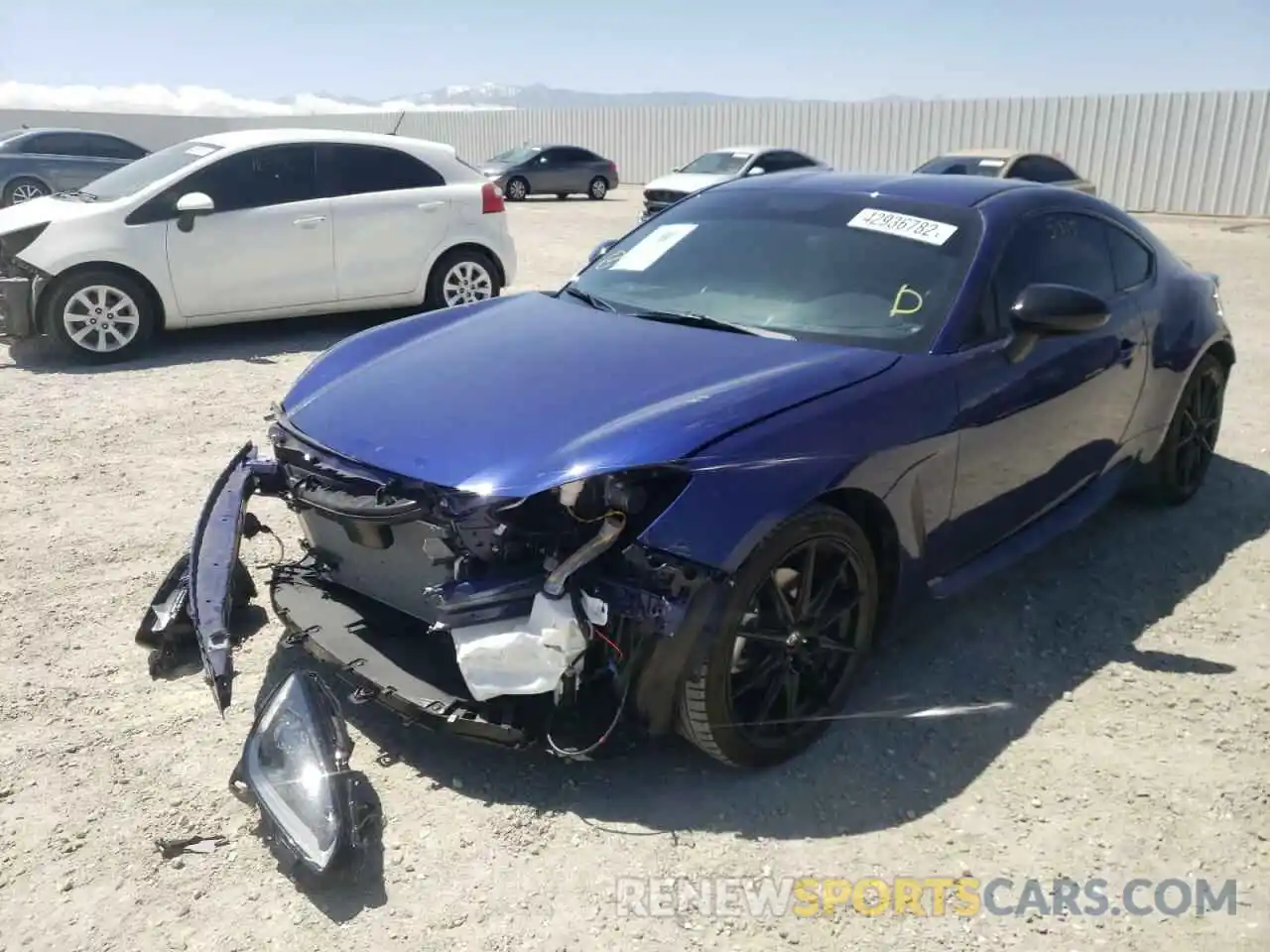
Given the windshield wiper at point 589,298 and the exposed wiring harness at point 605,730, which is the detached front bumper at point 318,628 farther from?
the windshield wiper at point 589,298

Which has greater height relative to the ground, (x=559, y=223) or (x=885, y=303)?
(x=885, y=303)

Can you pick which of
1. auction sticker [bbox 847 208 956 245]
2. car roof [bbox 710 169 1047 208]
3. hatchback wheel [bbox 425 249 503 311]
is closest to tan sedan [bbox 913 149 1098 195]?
hatchback wheel [bbox 425 249 503 311]

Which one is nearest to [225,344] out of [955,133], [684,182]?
[684,182]

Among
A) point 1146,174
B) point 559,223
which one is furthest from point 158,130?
point 1146,174

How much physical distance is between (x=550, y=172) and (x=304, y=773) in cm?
2423

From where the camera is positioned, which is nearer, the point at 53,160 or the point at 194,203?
the point at 194,203

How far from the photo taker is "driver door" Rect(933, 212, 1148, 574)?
134 inches

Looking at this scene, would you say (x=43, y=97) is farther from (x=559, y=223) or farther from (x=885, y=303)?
(x=885, y=303)

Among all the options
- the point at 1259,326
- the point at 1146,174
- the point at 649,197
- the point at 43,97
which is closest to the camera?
the point at 1259,326

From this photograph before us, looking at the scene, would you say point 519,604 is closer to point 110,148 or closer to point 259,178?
point 259,178

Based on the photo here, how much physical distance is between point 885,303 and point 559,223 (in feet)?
53.3

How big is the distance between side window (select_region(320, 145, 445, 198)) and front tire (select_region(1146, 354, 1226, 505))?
234 inches

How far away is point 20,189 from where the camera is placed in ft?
51.5

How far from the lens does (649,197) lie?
1800 centimetres
